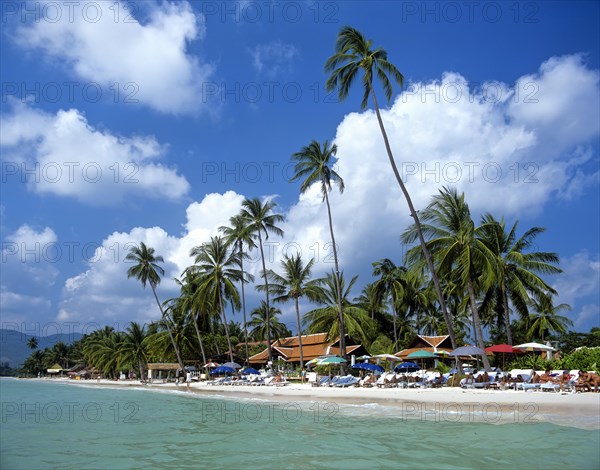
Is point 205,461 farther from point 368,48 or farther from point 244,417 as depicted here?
point 368,48

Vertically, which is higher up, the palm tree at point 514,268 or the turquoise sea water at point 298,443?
the palm tree at point 514,268

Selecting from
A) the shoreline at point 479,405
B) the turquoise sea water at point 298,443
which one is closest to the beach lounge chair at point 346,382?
the shoreline at point 479,405

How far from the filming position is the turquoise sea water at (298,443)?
9.10m

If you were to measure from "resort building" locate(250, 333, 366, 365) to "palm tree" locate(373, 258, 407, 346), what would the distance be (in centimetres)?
488

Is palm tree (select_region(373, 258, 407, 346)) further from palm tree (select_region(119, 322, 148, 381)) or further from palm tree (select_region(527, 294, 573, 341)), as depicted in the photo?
palm tree (select_region(119, 322, 148, 381))

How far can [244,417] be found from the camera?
16875 mm

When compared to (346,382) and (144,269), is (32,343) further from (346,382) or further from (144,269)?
(346,382)

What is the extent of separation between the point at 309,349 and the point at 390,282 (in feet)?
31.0

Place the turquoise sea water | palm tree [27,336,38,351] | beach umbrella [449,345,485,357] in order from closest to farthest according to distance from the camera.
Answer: the turquoise sea water
beach umbrella [449,345,485,357]
palm tree [27,336,38,351]

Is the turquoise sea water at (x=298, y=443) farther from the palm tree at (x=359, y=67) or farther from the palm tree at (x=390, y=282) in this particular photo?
the palm tree at (x=390, y=282)

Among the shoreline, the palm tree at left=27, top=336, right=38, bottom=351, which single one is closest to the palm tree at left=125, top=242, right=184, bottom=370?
the shoreline

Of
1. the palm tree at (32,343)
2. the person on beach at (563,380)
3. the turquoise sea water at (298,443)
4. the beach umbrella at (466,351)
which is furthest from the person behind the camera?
the palm tree at (32,343)

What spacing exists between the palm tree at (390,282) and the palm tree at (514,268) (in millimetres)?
15076

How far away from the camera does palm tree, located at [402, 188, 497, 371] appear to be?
23109 millimetres
